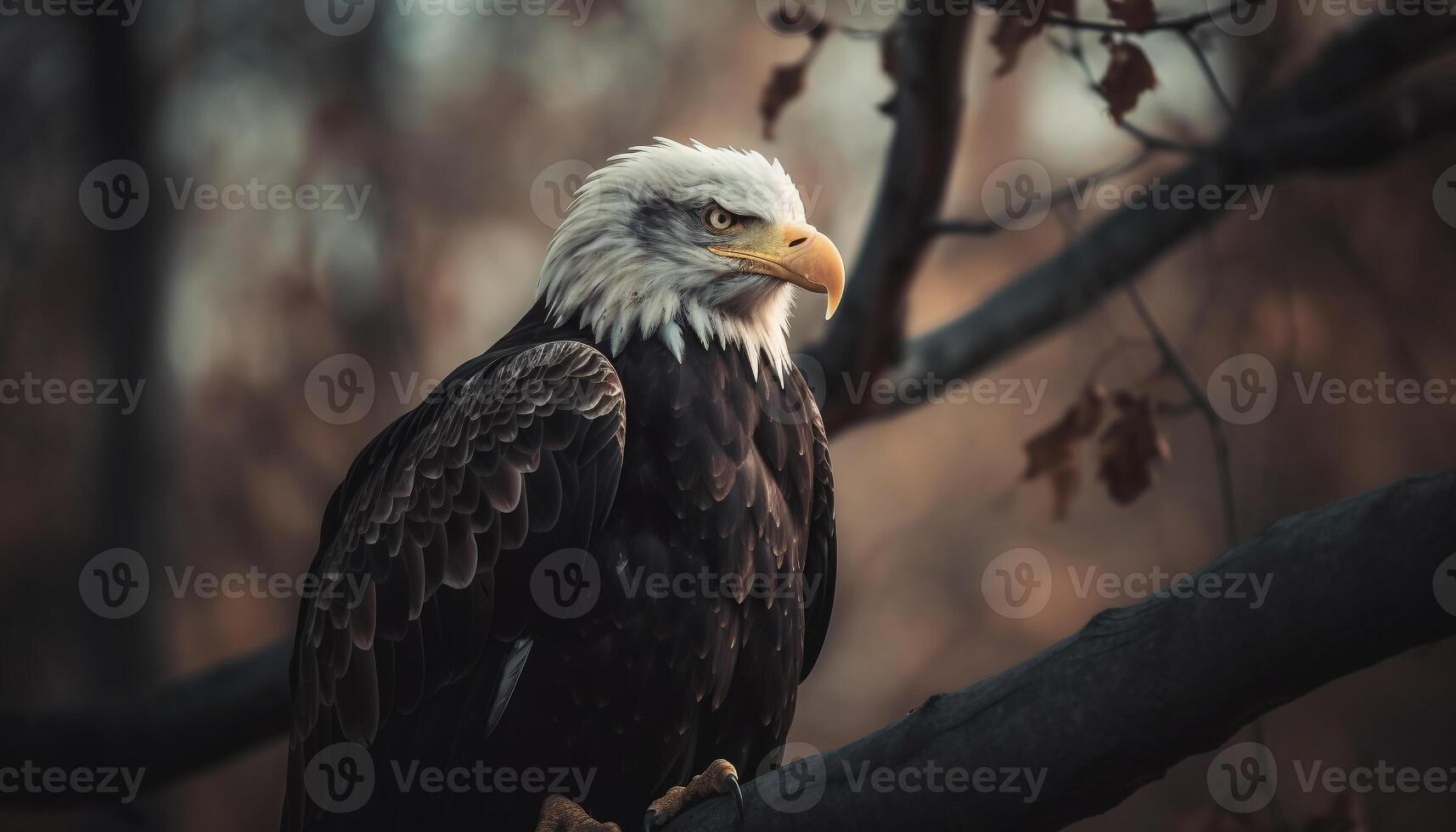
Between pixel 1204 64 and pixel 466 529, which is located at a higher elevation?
pixel 1204 64

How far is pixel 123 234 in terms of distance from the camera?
8328mm

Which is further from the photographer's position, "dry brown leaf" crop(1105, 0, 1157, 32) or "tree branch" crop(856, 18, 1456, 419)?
"tree branch" crop(856, 18, 1456, 419)

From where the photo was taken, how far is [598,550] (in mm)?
3371

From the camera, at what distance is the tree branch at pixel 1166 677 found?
1.94 m

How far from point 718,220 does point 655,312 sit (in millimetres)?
393

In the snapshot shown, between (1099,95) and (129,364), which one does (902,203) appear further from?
(129,364)

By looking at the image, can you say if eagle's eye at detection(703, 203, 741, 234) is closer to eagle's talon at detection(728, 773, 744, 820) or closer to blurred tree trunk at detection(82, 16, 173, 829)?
eagle's talon at detection(728, 773, 744, 820)


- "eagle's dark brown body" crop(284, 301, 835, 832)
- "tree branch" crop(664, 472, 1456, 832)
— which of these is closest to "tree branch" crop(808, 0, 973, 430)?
"eagle's dark brown body" crop(284, 301, 835, 832)

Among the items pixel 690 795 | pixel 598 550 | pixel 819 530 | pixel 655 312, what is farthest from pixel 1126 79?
pixel 690 795

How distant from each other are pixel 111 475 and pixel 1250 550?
306 inches

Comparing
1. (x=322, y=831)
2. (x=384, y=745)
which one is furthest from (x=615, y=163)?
(x=322, y=831)

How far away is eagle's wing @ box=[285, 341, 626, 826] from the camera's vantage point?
3.36 m

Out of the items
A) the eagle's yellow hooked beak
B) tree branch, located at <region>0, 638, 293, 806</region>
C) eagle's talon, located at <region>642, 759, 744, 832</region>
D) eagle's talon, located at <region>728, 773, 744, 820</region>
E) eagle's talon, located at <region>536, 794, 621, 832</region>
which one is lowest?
tree branch, located at <region>0, 638, 293, 806</region>

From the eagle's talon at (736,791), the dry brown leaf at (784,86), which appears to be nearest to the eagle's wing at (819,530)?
the dry brown leaf at (784,86)
